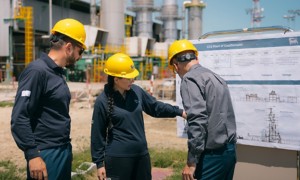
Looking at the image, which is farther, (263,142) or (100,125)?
(263,142)

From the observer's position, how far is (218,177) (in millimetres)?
2984

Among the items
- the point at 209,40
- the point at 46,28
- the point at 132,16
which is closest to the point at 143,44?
the point at 132,16

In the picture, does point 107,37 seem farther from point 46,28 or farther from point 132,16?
point 132,16

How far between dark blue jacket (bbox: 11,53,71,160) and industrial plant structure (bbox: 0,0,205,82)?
22.9 metres

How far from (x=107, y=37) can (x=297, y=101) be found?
31.6 metres

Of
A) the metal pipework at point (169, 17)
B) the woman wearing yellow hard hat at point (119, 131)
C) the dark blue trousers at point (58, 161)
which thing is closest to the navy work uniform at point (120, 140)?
the woman wearing yellow hard hat at point (119, 131)

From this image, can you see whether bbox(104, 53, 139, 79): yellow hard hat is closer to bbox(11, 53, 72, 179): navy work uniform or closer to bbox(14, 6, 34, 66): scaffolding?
bbox(11, 53, 72, 179): navy work uniform

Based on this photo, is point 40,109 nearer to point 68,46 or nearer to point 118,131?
point 68,46

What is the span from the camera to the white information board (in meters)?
3.89

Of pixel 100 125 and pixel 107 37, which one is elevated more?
pixel 107 37

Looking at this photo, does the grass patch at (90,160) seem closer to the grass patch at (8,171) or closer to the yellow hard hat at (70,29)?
the grass patch at (8,171)

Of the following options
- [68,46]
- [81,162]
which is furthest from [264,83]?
[81,162]

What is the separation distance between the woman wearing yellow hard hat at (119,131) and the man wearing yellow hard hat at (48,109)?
1.29ft

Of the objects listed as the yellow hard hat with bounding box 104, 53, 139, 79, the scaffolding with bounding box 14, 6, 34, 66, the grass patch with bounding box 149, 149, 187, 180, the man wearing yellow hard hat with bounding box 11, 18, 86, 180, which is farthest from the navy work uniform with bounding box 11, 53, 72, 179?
the scaffolding with bounding box 14, 6, 34, 66
